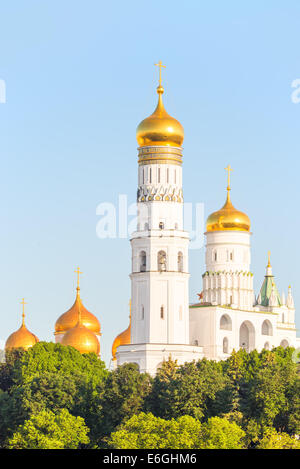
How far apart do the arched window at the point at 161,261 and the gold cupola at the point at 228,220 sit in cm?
859

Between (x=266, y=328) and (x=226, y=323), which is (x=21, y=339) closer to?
(x=226, y=323)

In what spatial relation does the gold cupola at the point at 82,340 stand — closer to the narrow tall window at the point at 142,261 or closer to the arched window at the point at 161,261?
the narrow tall window at the point at 142,261

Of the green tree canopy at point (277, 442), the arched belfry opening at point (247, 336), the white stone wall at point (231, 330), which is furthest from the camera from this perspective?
the arched belfry opening at point (247, 336)

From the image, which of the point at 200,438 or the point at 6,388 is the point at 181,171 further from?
the point at 200,438

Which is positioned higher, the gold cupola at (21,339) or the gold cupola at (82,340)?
the gold cupola at (21,339)

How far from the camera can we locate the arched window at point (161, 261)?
92688 mm

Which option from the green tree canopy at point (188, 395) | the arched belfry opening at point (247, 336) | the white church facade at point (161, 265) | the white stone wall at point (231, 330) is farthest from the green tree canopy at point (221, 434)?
the arched belfry opening at point (247, 336)

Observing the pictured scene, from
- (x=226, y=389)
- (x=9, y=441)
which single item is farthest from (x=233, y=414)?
(x=9, y=441)

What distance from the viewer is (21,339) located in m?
105

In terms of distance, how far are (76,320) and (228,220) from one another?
11.5 metres

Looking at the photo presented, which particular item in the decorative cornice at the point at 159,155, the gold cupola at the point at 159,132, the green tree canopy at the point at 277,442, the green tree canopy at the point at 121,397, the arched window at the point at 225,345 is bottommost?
the green tree canopy at the point at 277,442

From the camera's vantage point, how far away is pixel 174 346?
9106 centimetres

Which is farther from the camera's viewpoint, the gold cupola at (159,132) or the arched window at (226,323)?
the arched window at (226,323)

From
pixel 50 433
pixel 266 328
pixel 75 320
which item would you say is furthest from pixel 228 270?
pixel 50 433
